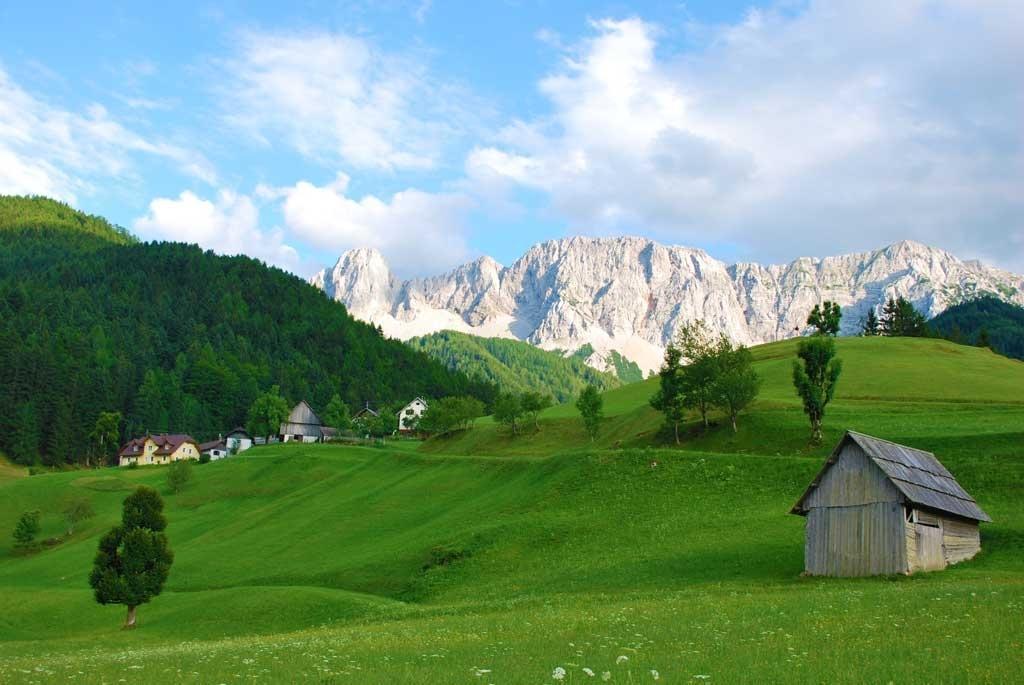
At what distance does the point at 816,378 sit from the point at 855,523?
35713 millimetres

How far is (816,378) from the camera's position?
76.8 metres

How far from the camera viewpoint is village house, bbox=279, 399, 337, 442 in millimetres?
179750

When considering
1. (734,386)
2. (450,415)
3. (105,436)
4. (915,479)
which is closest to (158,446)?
(105,436)

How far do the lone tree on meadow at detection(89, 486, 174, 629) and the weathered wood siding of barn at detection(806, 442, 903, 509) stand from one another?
4155 cm

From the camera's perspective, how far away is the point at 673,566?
45.8m

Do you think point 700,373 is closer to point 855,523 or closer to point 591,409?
point 591,409

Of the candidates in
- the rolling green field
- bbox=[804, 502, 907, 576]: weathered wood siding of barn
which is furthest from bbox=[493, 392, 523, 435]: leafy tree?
bbox=[804, 502, 907, 576]: weathered wood siding of barn

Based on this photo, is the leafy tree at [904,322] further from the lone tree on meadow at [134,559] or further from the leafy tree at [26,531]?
the lone tree on meadow at [134,559]

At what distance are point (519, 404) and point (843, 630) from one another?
314 feet

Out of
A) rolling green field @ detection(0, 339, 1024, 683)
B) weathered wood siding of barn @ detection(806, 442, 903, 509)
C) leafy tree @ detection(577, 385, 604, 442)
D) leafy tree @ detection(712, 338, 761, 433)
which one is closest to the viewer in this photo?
rolling green field @ detection(0, 339, 1024, 683)

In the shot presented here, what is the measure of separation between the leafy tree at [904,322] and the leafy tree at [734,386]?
117655 millimetres

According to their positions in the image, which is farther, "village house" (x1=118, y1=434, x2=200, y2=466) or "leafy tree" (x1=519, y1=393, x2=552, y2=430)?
"village house" (x1=118, y1=434, x2=200, y2=466)

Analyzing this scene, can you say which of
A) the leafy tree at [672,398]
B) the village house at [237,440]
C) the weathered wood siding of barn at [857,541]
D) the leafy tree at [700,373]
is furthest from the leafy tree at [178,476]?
the weathered wood siding of barn at [857,541]

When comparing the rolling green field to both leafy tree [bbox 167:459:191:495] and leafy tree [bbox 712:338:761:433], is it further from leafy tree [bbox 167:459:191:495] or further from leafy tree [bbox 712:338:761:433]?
leafy tree [bbox 712:338:761:433]
